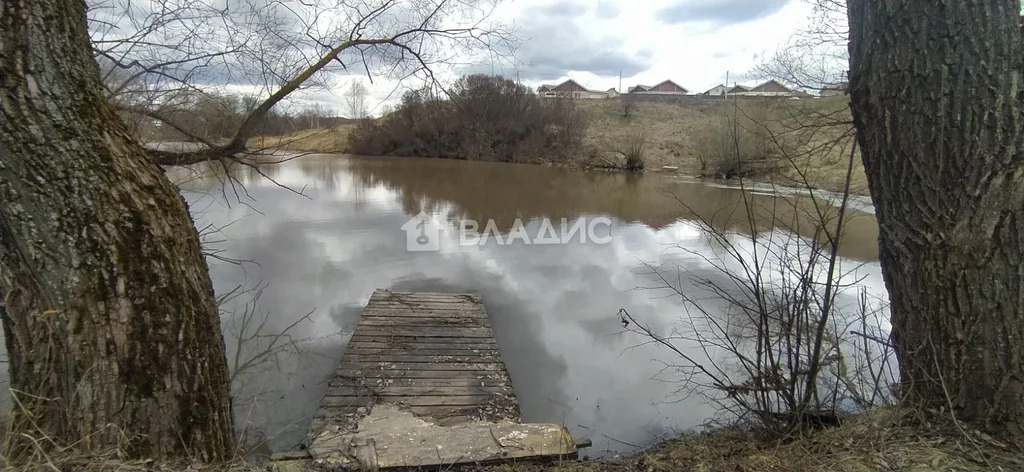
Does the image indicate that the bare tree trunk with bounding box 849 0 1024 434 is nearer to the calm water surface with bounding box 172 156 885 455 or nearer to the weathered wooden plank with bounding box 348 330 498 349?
the calm water surface with bounding box 172 156 885 455

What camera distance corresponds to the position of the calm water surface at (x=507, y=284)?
15.7 ft

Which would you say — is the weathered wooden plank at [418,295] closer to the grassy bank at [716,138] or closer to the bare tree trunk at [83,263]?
the grassy bank at [716,138]

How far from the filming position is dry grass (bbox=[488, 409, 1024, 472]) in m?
1.88

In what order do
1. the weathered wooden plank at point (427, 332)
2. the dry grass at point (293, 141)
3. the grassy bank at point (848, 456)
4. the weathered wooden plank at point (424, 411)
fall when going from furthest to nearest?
the weathered wooden plank at point (427, 332) → the weathered wooden plank at point (424, 411) → the dry grass at point (293, 141) → the grassy bank at point (848, 456)

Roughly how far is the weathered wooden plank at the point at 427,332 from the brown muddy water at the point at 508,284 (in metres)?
0.29

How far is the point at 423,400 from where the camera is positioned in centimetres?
440

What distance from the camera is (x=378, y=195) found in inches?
669

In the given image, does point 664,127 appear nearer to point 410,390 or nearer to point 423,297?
A: point 423,297

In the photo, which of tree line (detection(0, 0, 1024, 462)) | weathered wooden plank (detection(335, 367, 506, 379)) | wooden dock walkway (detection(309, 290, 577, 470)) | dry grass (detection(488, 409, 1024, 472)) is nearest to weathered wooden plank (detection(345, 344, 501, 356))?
wooden dock walkway (detection(309, 290, 577, 470))

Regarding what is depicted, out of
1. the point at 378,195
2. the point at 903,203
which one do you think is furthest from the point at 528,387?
the point at 378,195

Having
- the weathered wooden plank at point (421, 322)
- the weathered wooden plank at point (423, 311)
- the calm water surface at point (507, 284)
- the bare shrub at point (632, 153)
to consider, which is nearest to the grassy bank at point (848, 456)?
the calm water surface at point (507, 284)

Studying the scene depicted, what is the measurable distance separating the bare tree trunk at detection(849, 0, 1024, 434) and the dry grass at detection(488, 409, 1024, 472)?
0.12 m

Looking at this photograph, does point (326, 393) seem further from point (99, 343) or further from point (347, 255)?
point (347, 255)

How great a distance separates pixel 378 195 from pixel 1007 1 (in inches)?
642
